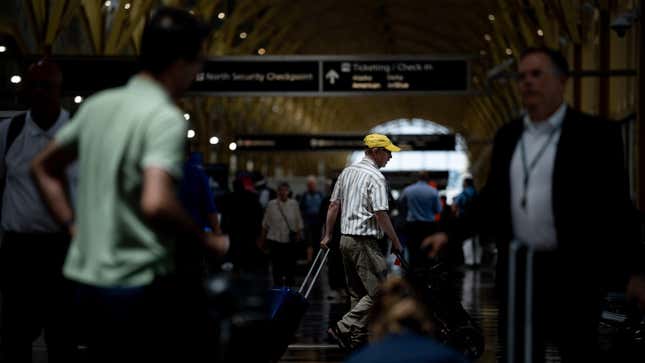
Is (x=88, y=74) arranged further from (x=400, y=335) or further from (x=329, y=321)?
(x=400, y=335)

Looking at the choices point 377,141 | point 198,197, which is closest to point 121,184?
point 198,197

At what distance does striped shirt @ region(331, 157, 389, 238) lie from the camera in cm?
1092

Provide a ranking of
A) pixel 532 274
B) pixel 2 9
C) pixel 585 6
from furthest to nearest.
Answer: pixel 585 6, pixel 2 9, pixel 532 274

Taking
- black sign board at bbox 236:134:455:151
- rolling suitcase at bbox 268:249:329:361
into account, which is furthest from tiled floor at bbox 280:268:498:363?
black sign board at bbox 236:134:455:151

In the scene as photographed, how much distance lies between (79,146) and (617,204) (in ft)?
7.94

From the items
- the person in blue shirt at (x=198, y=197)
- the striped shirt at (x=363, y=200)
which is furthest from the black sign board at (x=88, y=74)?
the person in blue shirt at (x=198, y=197)

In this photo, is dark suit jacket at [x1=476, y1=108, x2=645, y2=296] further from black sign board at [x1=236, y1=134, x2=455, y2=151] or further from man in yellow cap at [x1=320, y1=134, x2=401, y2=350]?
black sign board at [x1=236, y1=134, x2=455, y2=151]

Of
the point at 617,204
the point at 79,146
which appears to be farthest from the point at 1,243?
the point at 617,204

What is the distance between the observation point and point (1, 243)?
6652 millimetres

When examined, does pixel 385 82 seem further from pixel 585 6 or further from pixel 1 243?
pixel 1 243

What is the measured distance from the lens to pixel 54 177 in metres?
4.39

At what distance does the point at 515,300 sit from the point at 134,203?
205 cm

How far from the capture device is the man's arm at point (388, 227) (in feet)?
35.1

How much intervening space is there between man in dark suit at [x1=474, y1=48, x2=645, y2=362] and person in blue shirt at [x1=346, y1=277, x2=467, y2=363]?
66.1 inches
